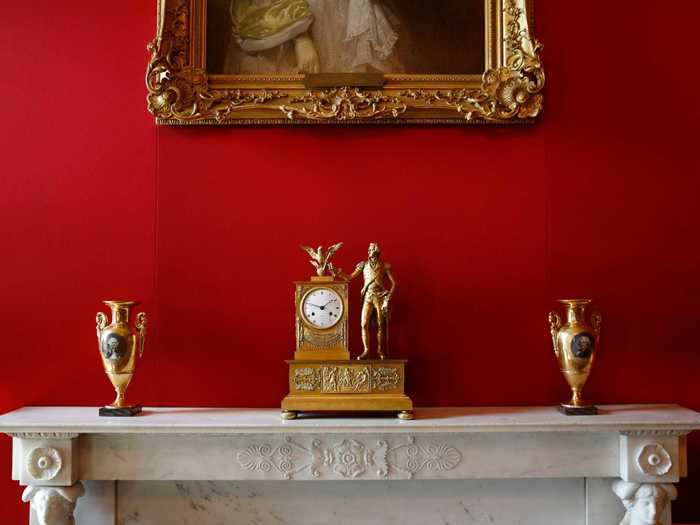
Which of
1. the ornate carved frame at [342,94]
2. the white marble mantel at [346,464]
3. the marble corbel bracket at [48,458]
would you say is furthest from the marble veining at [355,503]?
the ornate carved frame at [342,94]

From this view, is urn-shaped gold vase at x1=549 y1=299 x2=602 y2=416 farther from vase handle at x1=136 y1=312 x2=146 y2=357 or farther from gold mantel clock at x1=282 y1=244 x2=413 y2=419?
vase handle at x1=136 y1=312 x2=146 y2=357

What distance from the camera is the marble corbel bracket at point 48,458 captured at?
3041mm

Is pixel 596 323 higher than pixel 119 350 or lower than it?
higher

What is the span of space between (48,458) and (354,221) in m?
1.81

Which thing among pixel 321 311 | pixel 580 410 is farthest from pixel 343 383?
pixel 580 410

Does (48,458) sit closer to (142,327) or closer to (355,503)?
(142,327)

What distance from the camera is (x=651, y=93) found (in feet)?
11.8

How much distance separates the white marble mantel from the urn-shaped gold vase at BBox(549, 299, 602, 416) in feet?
0.36

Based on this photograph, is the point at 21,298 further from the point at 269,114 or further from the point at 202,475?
the point at 269,114

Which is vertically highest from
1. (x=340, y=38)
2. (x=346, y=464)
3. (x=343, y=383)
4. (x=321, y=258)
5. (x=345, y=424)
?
(x=340, y=38)

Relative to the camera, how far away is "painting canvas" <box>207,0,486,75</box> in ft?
11.7

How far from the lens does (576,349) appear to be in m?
3.19

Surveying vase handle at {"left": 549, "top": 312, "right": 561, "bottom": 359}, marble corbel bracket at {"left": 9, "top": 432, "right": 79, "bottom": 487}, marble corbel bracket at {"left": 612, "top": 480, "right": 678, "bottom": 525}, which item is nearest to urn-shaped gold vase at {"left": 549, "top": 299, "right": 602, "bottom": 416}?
vase handle at {"left": 549, "top": 312, "right": 561, "bottom": 359}

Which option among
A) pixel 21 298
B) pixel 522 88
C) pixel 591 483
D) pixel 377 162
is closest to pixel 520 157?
pixel 522 88
